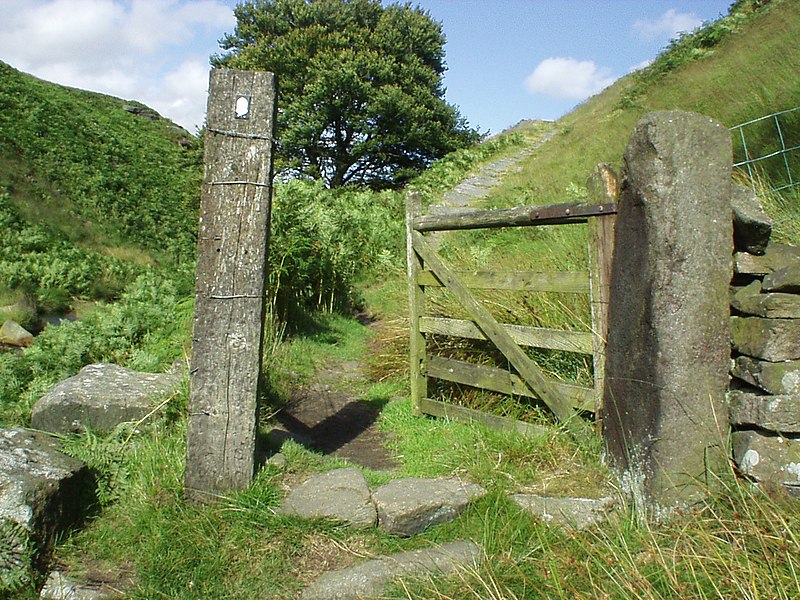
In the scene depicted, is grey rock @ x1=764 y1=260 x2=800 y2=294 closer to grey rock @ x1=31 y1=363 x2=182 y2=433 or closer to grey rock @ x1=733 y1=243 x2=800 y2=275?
grey rock @ x1=733 y1=243 x2=800 y2=275

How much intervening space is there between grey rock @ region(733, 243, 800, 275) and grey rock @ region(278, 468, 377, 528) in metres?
2.37

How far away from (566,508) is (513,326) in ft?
4.66

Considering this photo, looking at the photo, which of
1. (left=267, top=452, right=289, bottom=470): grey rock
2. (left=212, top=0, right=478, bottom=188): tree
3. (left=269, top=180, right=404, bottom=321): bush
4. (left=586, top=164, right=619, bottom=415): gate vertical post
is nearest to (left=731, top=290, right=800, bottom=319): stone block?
(left=586, top=164, right=619, bottom=415): gate vertical post

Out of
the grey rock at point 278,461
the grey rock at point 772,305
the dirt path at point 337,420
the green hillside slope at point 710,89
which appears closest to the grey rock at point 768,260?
Answer: the grey rock at point 772,305

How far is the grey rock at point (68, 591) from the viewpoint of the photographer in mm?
2926

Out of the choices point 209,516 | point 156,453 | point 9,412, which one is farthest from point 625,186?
point 9,412

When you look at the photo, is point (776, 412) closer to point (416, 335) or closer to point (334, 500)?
point (334, 500)

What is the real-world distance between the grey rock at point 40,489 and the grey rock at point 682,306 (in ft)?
9.87

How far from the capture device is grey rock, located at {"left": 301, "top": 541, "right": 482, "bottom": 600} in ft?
9.50

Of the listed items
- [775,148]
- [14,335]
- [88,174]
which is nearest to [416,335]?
[775,148]

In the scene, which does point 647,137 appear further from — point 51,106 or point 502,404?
point 51,106

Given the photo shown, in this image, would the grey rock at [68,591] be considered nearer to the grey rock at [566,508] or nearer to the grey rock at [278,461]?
the grey rock at [278,461]

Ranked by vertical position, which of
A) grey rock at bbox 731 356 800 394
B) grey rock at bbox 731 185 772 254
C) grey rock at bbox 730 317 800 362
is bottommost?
grey rock at bbox 731 356 800 394

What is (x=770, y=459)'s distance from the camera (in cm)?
313
